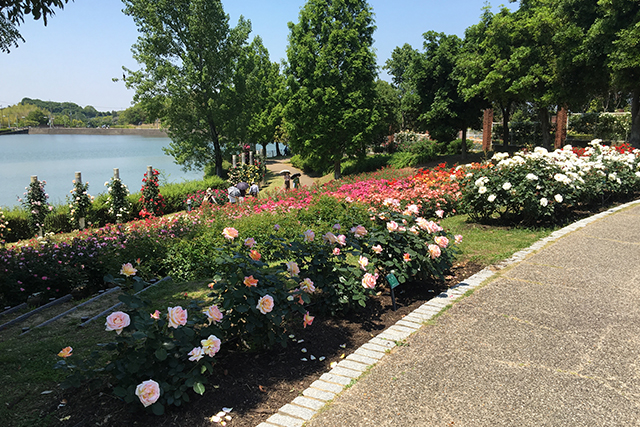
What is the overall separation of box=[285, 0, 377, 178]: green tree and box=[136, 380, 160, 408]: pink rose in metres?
20.2

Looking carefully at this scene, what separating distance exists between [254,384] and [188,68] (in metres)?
25.1

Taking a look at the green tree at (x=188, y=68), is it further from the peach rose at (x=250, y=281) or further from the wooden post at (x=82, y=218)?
the peach rose at (x=250, y=281)

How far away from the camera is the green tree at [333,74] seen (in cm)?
2162

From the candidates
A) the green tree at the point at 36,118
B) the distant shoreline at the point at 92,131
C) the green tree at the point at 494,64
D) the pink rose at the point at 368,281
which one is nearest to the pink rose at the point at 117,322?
the pink rose at the point at 368,281

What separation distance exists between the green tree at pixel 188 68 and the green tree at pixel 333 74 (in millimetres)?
5721

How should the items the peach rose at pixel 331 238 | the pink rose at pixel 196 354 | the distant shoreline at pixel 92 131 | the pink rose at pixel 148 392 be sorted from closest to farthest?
1. the pink rose at pixel 148 392
2. the pink rose at pixel 196 354
3. the peach rose at pixel 331 238
4. the distant shoreline at pixel 92 131

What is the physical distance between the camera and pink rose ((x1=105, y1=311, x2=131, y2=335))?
2645 millimetres

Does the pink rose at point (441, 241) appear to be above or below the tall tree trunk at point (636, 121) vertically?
below

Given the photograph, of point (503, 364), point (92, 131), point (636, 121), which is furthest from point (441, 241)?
point (92, 131)

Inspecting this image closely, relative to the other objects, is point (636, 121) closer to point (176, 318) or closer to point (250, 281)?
point (250, 281)

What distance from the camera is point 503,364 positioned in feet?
11.5

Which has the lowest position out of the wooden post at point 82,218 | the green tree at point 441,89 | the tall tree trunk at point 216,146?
the wooden post at point 82,218

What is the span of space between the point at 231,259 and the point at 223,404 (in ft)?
3.69

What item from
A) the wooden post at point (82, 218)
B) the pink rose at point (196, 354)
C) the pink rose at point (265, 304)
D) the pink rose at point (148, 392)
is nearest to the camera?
the pink rose at point (148, 392)
